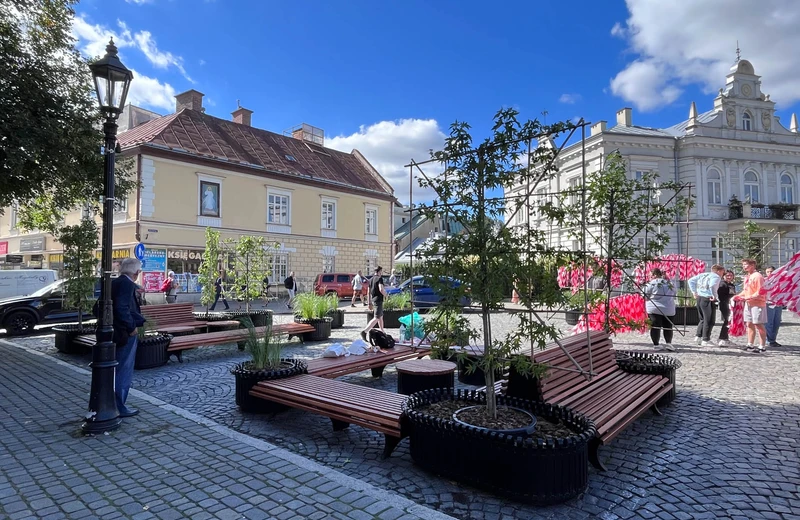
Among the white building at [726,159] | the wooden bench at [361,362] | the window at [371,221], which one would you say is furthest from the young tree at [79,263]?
the white building at [726,159]

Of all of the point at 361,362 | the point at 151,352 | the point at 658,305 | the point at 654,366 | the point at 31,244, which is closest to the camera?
the point at 654,366

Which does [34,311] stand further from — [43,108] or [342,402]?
[342,402]

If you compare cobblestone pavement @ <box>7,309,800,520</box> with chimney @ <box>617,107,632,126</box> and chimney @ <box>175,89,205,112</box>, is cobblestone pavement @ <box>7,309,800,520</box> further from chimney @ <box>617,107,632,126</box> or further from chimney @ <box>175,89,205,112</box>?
chimney @ <box>617,107,632,126</box>

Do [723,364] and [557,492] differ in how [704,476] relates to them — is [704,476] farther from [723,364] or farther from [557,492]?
[723,364]

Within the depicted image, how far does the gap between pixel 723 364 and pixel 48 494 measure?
9.56 meters

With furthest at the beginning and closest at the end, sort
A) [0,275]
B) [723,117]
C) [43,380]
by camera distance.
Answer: [723,117] → [0,275] → [43,380]

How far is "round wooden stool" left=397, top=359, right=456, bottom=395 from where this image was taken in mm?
5824

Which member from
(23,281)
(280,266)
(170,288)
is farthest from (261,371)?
(280,266)

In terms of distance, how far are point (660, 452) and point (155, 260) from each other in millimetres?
23572

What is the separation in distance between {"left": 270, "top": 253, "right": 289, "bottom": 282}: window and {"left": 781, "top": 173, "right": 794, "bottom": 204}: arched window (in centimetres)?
3264

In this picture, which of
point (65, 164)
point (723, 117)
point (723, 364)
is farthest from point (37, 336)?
point (723, 117)

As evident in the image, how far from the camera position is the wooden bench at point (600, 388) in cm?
395

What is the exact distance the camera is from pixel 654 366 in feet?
18.6

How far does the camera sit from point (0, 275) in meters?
14.9
